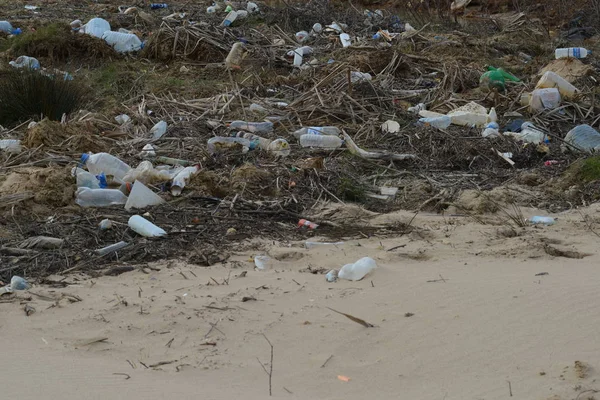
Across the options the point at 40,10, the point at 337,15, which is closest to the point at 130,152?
the point at 337,15

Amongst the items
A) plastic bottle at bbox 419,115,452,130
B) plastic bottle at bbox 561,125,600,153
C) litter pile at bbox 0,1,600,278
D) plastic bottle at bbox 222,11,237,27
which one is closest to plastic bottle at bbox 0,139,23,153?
litter pile at bbox 0,1,600,278

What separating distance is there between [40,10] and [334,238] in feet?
29.7

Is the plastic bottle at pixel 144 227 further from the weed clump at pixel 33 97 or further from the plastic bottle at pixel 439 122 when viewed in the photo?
the plastic bottle at pixel 439 122

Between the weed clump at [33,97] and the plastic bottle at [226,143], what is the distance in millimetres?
1771

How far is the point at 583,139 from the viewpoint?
6.32 metres

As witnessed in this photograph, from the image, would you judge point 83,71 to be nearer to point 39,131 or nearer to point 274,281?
point 39,131

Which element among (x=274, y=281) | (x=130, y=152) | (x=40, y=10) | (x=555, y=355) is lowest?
(x=40, y=10)

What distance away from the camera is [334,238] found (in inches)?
176

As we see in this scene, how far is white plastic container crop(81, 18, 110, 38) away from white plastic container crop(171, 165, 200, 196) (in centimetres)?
536

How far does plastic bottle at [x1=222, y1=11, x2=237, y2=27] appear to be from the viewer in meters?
10.7

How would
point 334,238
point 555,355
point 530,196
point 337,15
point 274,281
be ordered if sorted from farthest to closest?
1. point 337,15
2. point 530,196
3. point 334,238
4. point 274,281
5. point 555,355

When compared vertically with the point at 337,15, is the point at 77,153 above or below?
above

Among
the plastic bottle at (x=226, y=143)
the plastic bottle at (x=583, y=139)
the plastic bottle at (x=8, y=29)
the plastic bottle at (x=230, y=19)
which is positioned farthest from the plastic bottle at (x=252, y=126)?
the plastic bottle at (x=8, y=29)

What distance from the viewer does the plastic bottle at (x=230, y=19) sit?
10712 millimetres
